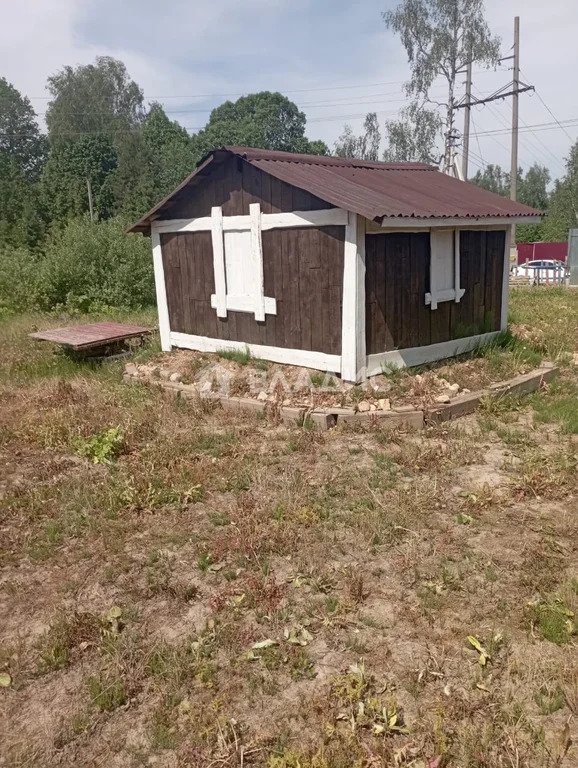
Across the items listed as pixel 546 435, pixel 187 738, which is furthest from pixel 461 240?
pixel 187 738

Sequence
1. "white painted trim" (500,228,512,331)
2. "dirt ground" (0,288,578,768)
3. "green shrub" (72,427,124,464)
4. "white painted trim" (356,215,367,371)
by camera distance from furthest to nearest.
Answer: "white painted trim" (500,228,512,331) → "white painted trim" (356,215,367,371) → "green shrub" (72,427,124,464) → "dirt ground" (0,288,578,768)

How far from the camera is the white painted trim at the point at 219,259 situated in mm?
9023

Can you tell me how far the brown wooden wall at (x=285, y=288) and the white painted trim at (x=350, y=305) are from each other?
0.38ft

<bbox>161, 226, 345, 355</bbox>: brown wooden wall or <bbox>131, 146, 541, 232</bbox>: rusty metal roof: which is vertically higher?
<bbox>131, 146, 541, 232</bbox>: rusty metal roof

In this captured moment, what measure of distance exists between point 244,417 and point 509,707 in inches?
194

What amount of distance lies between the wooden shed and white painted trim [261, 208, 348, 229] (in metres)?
0.02

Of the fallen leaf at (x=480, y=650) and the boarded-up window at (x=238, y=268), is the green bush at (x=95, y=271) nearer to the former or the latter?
the boarded-up window at (x=238, y=268)

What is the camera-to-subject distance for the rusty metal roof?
714 centimetres

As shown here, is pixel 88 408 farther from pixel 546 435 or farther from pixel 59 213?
pixel 59 213

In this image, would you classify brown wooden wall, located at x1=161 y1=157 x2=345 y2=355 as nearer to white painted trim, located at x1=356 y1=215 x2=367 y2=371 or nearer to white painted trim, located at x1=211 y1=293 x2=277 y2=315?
white painted trim, located at x1=211 y1=293 x2=277 y2=315

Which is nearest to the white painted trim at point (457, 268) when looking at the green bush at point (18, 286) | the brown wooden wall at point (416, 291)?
Result: the brown wooden wall at point (416, 291)

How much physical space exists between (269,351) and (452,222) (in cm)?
300

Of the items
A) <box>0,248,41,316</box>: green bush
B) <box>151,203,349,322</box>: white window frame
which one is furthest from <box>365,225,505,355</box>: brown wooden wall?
<box>0,248,41,316</box>: green bush

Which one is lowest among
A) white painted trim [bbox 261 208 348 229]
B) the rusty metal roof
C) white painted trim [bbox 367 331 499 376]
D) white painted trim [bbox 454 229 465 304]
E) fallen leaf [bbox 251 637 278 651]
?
fallen leaf [bbox 251 637 278 651]
